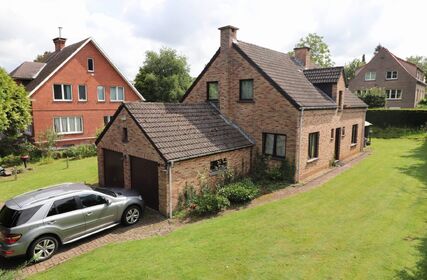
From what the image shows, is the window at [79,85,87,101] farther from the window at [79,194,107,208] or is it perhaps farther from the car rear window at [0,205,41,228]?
the car rear window at [0,205,41,228]

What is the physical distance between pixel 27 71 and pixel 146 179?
25.6m

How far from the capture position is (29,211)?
29.0ft

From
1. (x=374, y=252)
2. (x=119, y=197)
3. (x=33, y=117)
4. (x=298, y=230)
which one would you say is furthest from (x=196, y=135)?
(x=33, y=117)

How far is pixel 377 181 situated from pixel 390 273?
9660 millimetres

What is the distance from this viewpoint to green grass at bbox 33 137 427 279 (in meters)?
7.52

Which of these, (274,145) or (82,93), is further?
(82,93)

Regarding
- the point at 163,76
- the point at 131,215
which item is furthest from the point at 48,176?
the point at 163,76

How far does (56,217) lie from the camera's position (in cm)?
930

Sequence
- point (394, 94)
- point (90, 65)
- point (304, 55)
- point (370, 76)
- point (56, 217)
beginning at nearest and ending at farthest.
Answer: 1. point (56, 217)
2. point (304, 55)
3. point (90, 65)
4. point (394, 94)
5. point (370, 76)

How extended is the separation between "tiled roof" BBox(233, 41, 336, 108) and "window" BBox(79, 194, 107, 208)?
10460 mm

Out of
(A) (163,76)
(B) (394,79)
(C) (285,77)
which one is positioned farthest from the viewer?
(A) (163,76)

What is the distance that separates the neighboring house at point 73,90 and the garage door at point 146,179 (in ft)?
57.9

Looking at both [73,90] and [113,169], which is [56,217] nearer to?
[113,169]

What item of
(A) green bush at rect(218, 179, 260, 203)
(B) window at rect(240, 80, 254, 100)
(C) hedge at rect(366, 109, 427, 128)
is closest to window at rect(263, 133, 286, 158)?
(B) window at rect(240, 80, 254, 100)
